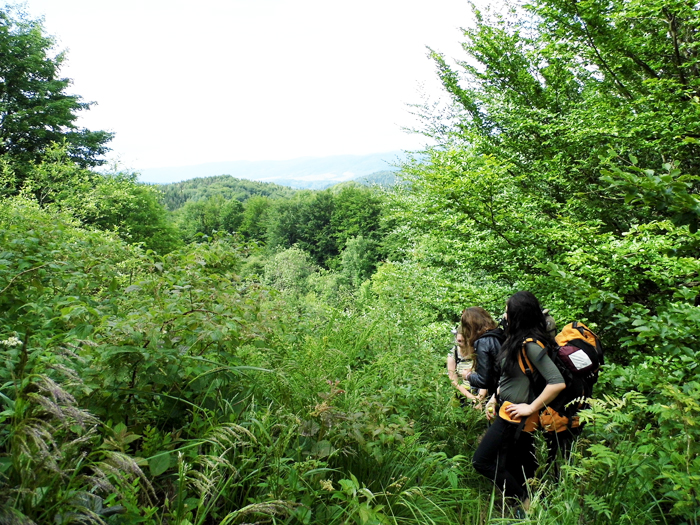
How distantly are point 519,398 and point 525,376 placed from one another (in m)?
0.15

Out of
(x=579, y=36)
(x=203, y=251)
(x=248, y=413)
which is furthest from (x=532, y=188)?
(x=248, y=413)

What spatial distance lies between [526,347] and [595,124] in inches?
194

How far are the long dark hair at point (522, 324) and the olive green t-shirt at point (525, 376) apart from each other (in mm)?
57

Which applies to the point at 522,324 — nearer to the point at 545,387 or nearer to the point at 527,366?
the point at 527,366

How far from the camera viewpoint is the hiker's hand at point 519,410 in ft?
8.19

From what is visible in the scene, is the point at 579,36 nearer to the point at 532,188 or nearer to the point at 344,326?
the point at 532,188

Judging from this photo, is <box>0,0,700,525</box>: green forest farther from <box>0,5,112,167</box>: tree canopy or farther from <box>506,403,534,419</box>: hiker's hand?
<box>0,5,112,167</box>: tree canopy

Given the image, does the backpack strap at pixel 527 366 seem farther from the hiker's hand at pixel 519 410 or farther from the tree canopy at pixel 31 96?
the tree canopy at pixel 31 96

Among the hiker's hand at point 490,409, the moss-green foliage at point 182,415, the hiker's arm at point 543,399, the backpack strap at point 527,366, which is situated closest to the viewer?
the moss-green foliage at point 182,415

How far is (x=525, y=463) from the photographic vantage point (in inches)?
102

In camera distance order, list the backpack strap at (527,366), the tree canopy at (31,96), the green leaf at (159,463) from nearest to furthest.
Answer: the green leaf at (159,463) < the backpack strap at (527,366) < the tree canopy at (31,96)

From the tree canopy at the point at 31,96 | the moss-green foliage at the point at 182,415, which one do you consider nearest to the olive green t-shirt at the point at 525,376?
the moss-green foliage at the point at 182,415

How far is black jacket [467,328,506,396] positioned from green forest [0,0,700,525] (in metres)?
0.37

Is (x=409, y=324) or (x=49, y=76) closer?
(x=409, y=324)
